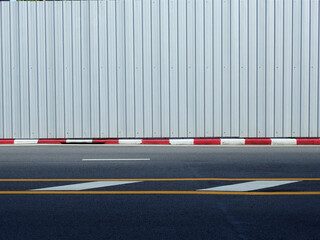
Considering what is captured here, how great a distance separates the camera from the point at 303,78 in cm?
1146

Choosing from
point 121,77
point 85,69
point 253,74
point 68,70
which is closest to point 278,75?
point 253,74

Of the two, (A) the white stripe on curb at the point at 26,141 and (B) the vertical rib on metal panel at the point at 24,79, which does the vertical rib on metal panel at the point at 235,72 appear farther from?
(A) the white stripe on curb at the point at 26,141

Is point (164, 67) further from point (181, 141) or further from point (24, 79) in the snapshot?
point (24, 79)

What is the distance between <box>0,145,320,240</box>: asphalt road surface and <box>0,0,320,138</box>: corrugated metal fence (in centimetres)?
263

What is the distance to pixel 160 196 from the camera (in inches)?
210

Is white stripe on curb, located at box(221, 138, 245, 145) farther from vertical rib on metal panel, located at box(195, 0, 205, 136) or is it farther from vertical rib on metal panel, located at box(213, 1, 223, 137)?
vertical rib on metal panel, located at box(195, 0, 205, 136)

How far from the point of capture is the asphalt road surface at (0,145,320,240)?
4109 mm

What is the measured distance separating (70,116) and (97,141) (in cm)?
96

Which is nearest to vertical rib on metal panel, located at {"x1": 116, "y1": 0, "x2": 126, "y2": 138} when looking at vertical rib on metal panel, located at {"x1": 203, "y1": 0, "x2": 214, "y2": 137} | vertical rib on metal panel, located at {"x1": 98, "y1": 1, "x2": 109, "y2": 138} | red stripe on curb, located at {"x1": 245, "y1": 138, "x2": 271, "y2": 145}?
vertical rib on metal panel, located at {"x1": 98, "y1": 1, "x2": 109, "y2": 138}

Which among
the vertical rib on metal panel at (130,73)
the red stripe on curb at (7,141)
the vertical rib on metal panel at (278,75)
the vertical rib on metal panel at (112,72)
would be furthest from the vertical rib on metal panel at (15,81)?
the vertical rib on metal panel at (278,75)

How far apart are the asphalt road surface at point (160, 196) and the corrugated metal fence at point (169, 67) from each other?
2634 millimetres

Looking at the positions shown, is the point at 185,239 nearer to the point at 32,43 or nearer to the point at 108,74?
the point at 108,74

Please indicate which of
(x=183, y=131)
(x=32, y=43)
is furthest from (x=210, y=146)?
(x=32, y=43)

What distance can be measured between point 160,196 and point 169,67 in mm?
6477
